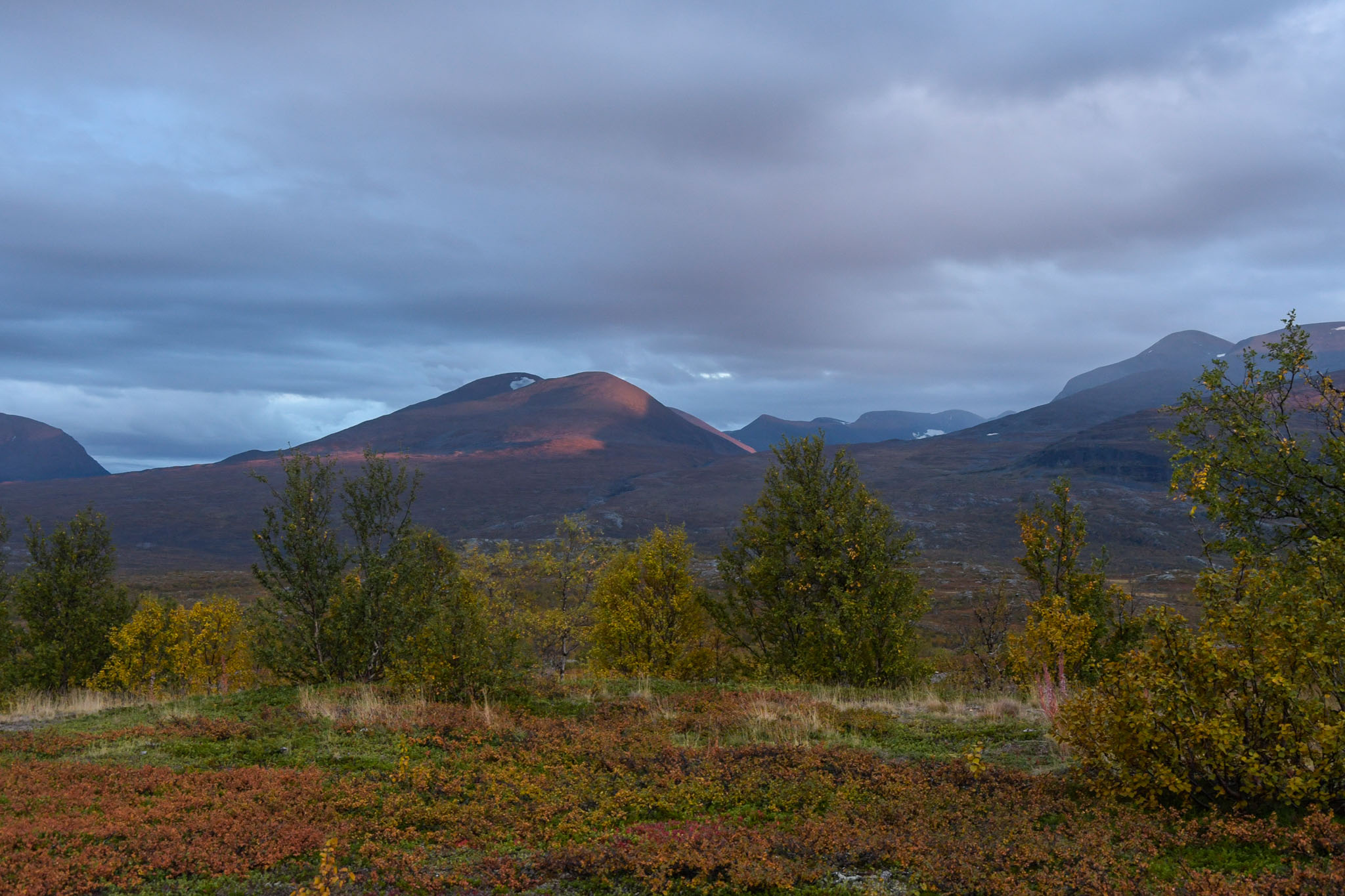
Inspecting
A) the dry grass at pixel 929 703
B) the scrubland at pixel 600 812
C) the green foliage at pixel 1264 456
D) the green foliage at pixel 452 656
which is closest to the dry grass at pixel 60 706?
the scrubland at pixel 600 812

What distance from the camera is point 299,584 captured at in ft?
64.0

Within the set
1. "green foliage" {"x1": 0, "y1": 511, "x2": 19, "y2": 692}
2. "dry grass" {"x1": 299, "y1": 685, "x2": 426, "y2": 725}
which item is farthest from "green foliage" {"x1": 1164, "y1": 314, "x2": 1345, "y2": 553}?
"green foliage" {"x1": 0, "y1": 511, "x2": 19, "y2": 692}

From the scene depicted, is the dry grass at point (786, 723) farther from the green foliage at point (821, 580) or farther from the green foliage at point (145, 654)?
the green foliage at point (145, 654)

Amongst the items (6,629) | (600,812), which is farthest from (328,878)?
(6,629)

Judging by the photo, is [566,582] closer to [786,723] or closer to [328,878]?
[786,723]

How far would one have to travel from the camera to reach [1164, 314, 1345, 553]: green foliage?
12.1 meters

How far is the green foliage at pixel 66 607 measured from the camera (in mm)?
26641

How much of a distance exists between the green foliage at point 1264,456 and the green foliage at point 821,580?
945 cm

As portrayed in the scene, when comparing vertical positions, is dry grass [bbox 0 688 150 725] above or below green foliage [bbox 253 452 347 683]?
below

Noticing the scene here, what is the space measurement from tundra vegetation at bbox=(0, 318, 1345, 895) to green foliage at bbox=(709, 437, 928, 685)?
105mm

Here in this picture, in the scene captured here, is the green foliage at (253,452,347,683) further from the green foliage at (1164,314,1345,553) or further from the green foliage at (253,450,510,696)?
the green foliage at (1164,314,1345,553)

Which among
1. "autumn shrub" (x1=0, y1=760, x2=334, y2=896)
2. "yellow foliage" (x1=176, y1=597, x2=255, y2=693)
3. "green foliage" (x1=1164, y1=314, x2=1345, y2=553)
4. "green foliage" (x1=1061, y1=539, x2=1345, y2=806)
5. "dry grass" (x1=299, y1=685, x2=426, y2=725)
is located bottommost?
"yellow foliage" (x1=176, y1=597, x2=255, y2=693)

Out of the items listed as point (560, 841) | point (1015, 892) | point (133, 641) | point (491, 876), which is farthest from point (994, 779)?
point (133, 641)

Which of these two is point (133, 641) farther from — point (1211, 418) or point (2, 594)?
point (1211, 418)
